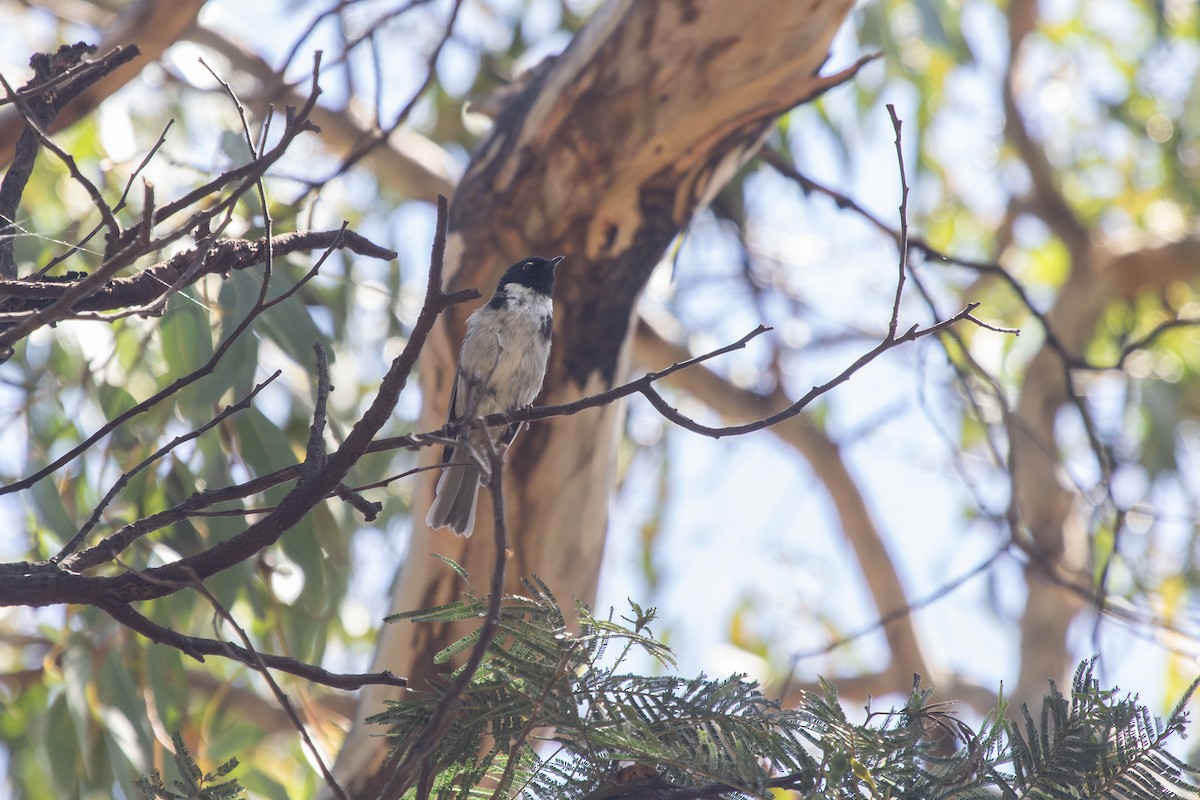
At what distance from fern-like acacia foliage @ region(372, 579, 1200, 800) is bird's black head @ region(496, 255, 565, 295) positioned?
1504 mm

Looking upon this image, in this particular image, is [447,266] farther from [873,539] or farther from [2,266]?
[873,539]

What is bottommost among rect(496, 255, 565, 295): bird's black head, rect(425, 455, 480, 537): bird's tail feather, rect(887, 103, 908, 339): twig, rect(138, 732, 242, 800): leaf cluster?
rect(138, 732, 242, 800): leaf cluster

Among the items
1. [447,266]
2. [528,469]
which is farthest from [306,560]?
[447,266]

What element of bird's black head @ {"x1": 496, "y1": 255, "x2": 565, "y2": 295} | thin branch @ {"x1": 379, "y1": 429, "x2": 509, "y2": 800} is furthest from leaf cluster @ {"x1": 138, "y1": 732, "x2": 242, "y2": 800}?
bird's black head @ {"x1": 496, "y1": 255, "x2": 565, "y2": 295}

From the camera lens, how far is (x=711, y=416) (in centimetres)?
538

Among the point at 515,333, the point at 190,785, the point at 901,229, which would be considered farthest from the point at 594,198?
the point at 190,785

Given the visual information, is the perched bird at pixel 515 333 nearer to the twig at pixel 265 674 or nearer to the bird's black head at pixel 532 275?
the bird's black head at pixel 532 275

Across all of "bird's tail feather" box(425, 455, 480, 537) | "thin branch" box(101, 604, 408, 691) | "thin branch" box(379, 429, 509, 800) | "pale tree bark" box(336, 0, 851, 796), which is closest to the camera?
"thin branch" box(379, 429, 509, 800)

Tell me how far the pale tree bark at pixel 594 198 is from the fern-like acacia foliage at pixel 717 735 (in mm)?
1348

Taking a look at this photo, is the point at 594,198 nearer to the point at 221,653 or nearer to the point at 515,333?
the point at 515,333

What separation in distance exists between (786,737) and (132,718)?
207 cm

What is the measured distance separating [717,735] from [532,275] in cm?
170

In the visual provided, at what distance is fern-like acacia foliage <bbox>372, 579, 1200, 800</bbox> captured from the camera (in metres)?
1.33

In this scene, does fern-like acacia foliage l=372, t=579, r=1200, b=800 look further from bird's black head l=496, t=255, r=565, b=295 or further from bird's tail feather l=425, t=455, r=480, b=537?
bird's black head l=496, t=255, r=565, b=295
